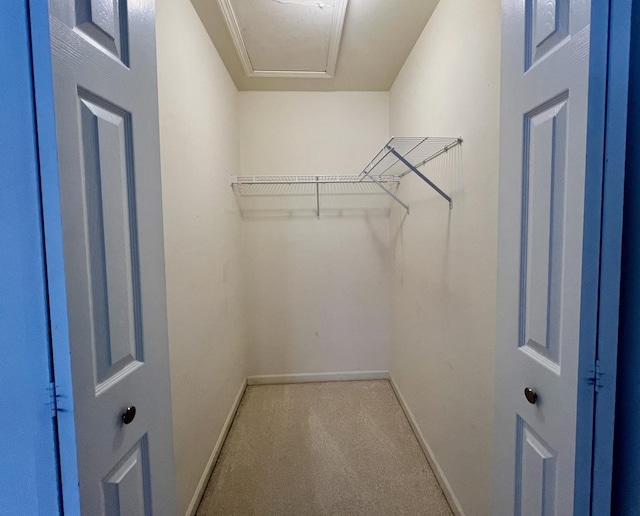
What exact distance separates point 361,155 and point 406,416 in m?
2.12

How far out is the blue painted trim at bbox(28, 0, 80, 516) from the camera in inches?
21.1

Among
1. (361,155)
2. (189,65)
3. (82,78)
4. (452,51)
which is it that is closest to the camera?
(82,78)

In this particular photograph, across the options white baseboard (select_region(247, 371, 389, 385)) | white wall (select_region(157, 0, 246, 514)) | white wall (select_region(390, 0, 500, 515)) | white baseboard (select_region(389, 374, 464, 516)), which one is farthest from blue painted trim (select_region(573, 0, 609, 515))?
white baseboard (select_region(247, 371, 389, 385))

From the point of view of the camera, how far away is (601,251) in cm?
62

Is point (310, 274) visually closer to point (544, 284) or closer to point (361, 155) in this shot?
point (361, 155)

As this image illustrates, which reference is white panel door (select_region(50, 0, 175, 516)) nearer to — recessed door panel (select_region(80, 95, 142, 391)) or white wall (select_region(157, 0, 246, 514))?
recessed door panel (select_region(80, 95, 142, 391))

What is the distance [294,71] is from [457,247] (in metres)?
1.78

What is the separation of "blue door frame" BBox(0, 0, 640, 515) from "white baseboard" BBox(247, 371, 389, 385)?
229 centimetres

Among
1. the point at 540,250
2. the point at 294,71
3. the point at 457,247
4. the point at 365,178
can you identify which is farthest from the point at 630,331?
the point at 294,71

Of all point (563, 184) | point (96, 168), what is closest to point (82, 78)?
point (96, 168)

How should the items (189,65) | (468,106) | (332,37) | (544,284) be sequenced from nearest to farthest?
1. (544,284)
2. (468,106)
3. (189,65)
4. (332,37)

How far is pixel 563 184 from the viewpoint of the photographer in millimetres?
677

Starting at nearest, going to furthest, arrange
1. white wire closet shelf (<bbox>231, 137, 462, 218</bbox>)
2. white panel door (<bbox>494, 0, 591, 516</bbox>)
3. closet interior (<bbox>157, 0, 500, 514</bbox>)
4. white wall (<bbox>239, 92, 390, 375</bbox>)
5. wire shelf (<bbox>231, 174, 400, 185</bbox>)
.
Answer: white panel door (<bbox>494, 0, 591, 516</bbox>) → closet interior (<bbox>157, 0, 500, 514</bbox>) → white wire closet shelf (<bbox>231, 137, 462, 218</bbox>) → wire shelf (<bbox>231, 174, 400, 185</bbox>) → white wall (<bbox>239, 92, 390, 375</bbox>)

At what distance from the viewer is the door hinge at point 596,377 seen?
0.63 m
